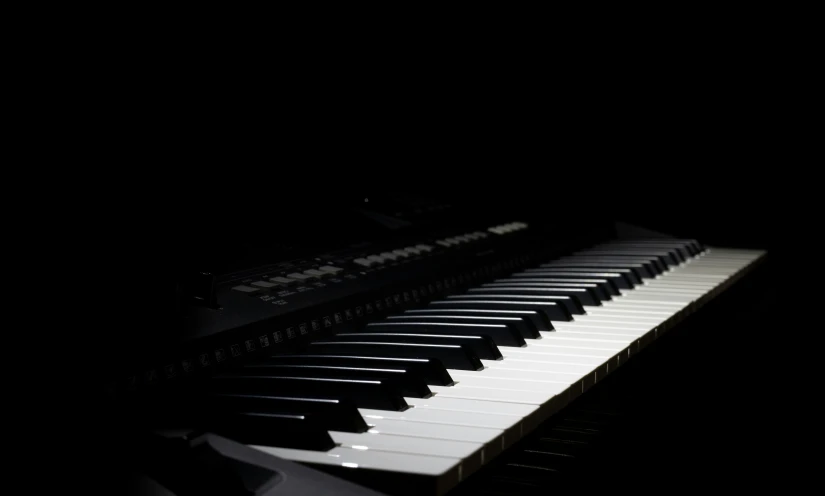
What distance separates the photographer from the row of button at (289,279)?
1552 mm

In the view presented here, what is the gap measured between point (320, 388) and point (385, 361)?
0.16m

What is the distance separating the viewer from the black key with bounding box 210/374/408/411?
1.14 metres

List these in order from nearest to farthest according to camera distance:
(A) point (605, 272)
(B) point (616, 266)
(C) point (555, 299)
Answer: (C) point (555, 299) → (A) point (605, 272) → (B) point (616, 266)

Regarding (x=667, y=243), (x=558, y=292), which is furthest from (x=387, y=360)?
(x=667, y=243)

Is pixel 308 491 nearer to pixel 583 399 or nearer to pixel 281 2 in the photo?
pixel 583 399

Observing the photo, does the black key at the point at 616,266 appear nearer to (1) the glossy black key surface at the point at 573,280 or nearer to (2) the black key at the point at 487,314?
(1) the glossy black key surface at the point at 573,280

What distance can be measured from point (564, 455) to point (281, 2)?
1480 millimetres

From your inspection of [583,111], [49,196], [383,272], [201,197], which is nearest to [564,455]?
[383,272]

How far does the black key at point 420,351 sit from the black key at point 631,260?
4.21 ft

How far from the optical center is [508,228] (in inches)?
111

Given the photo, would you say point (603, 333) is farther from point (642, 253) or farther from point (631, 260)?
point (642, 253)

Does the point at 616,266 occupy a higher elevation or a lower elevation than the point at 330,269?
lower

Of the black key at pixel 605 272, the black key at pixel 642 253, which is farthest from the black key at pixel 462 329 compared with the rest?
the black key at pixel 642 253

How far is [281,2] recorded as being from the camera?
2492mm
